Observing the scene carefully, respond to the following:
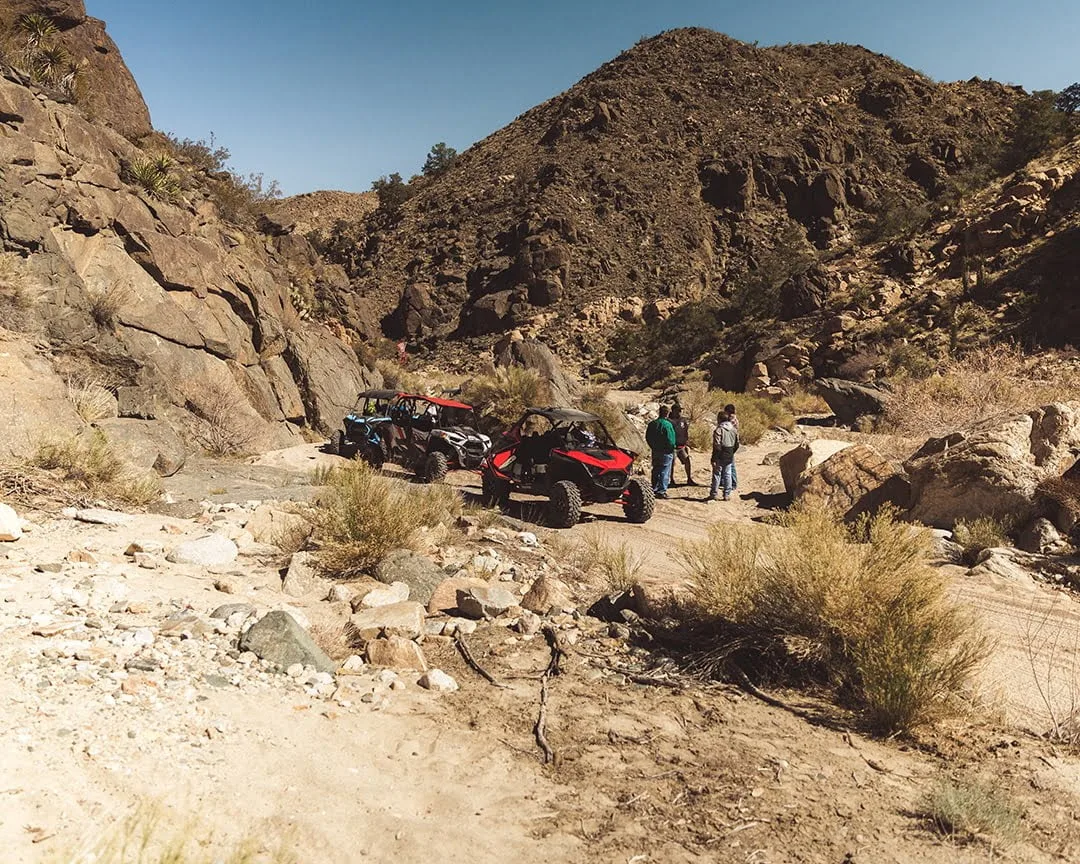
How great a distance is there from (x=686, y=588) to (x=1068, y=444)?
620 centimetres

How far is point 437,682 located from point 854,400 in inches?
695

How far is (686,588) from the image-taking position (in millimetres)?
5465

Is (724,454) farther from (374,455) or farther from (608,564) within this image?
(374,455)

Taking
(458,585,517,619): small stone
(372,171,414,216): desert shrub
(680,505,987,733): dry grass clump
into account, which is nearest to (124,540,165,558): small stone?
(458,585,517,619): small stone

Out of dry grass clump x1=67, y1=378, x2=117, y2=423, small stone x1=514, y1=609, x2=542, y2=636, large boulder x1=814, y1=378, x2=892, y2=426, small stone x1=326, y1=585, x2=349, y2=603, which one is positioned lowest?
small stone x1=514, y1=609, x2=542, y2=636

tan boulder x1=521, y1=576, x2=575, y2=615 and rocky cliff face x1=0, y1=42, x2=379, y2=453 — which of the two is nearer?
tan boulder x1=521, y1=576, x2=575, y2=615

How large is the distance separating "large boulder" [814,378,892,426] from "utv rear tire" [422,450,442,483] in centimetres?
1188

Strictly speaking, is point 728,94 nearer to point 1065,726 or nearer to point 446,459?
point 446,459

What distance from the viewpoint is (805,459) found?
11312 millimetres

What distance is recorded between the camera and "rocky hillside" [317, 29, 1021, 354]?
4850cm

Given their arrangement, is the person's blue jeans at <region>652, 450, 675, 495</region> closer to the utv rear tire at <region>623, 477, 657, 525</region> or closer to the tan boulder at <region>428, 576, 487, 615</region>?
the utv rear tire at <region>623, 477, 657, 525</region>

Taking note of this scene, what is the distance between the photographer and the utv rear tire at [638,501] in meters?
10.1

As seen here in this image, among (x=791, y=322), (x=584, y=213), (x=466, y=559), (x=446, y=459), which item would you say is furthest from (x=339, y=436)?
(x=584, y=213)

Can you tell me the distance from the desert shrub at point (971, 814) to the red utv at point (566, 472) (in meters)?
6.72
